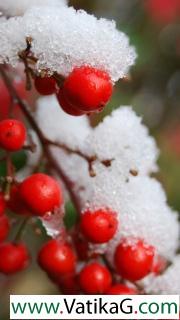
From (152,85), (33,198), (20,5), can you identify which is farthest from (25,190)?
(152,85)

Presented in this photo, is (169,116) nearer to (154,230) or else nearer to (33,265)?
(33,265)

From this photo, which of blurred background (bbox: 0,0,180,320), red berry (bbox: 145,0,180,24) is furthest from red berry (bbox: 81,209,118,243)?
red berry (bbox: 145,0,180,24)

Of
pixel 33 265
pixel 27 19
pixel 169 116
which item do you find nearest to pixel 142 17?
pixel 169 116

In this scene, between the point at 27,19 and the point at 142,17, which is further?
the point at 142,17

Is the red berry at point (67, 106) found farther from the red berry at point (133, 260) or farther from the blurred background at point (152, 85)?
the blurred background at point (152, 85)

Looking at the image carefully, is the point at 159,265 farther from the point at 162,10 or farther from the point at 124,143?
the point at 162,10

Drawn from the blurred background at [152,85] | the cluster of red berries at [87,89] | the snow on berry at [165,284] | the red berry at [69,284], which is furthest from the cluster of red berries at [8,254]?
the blurred background at [152,85]
